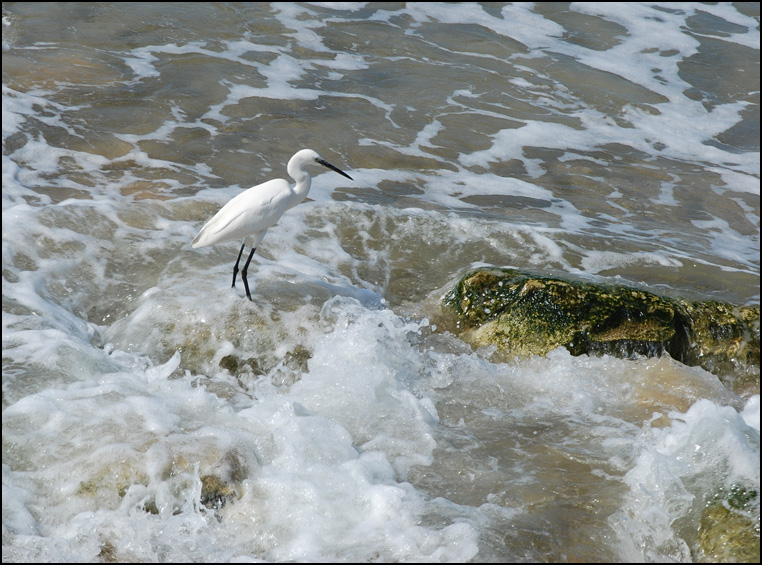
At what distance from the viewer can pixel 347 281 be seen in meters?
5.23

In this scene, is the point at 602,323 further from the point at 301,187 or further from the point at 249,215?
the point at 249,215

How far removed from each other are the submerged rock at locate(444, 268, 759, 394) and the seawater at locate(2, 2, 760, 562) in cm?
16

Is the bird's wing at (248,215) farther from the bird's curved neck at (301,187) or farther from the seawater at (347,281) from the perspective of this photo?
the seawater at (347,281)

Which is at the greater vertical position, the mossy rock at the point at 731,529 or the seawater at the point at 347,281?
the mossy rock at the point at 731,529

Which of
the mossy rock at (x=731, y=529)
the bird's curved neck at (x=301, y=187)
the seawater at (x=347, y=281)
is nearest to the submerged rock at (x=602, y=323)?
the seawater at (x=347, y=281)

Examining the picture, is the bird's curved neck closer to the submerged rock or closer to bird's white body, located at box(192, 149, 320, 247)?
bird's white body, located at box(192, 149, 320, 247)

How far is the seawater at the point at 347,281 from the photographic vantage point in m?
3.01

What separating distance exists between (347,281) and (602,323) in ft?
5.87

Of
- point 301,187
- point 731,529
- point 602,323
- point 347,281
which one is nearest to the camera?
point 731,529

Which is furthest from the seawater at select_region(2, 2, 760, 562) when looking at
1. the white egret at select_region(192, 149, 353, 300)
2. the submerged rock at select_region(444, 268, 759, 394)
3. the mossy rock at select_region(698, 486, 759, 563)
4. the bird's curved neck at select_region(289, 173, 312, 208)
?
the bird's curved neck at select_region(289, 173, 312, 208)

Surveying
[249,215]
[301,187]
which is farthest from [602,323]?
[249,215]

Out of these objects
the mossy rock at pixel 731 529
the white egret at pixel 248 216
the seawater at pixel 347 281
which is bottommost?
the seawater at pixel 347 281

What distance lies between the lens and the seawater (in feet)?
9.87

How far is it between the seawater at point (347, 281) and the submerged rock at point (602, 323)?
0.16 metres
